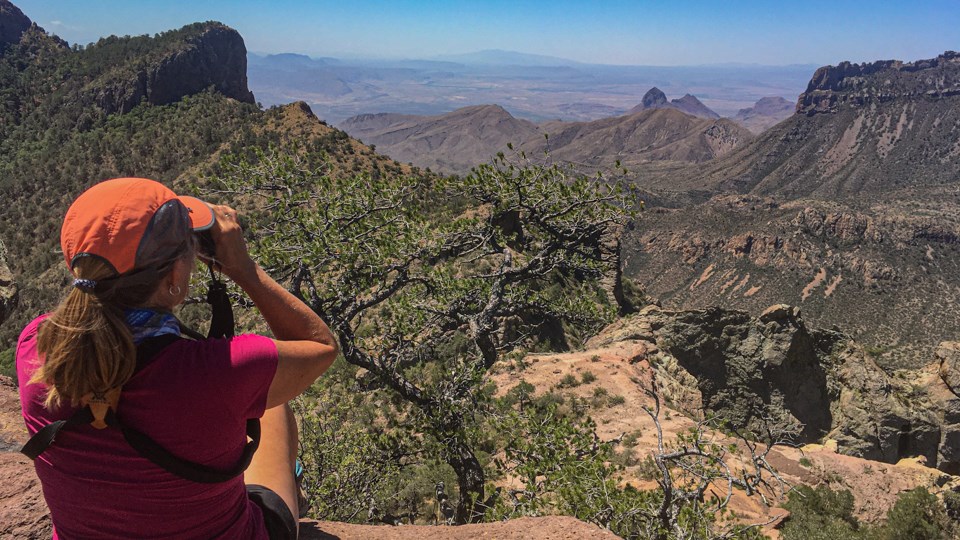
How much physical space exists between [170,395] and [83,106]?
3095 inches

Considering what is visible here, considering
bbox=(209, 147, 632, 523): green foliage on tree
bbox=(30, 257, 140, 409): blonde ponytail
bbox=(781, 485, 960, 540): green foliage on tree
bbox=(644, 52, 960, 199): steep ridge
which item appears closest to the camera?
bbox=(30, 257, 140, 409): blonde ponytail

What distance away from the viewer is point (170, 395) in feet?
6.08

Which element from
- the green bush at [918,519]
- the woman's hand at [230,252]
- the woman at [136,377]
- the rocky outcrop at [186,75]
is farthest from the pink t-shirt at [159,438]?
the rocky outcrop at [186,75]

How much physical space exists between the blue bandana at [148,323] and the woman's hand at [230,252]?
0.41 m

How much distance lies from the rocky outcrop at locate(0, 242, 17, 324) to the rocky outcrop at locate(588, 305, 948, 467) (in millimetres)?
12610

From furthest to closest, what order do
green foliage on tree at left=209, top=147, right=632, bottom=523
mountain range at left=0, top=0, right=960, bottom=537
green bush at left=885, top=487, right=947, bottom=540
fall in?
mountain range at left=0, top=0, right=960, bottom=537 → green bush at left=885, top=487, right=947, bottom=540 → green foliage on tree at left=209, top=147, right=632, bottom=523

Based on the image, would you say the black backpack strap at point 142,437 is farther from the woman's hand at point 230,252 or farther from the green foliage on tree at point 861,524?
the green foliage on tree at point 861,524

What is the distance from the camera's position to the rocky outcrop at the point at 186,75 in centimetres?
6344

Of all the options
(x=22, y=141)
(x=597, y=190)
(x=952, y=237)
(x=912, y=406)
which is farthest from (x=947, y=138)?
(x=22, y=141)

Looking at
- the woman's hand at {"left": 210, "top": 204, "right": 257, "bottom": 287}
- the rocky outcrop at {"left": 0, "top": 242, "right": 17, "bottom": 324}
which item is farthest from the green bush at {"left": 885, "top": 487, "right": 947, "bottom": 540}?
the rocky outcrop at {"left": 0, "top": 242, "right": 17, "bottom": 324}

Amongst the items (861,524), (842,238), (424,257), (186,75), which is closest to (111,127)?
(186,75)

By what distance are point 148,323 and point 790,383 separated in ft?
53.2

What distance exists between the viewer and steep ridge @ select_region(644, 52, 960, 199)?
133m

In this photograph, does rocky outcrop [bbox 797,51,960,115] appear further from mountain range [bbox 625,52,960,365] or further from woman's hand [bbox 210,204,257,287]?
woman's hand [bbox 210,204,257,287]
